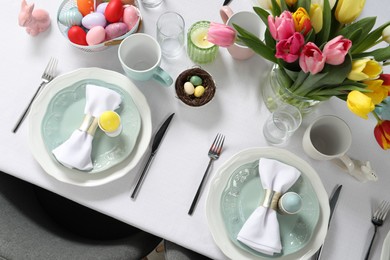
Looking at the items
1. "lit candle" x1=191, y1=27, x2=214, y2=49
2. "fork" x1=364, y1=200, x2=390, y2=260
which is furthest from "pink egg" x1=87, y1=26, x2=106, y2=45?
"fork" x1=364, y1=200, x2=390, y2=260

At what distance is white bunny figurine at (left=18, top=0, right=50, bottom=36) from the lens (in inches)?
33.6

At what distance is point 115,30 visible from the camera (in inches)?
33.6

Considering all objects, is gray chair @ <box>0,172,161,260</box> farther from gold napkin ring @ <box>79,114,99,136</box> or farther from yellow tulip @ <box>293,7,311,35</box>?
yellow tulip @ <box>293,7,311,35</box>

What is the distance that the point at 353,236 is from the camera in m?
0.83

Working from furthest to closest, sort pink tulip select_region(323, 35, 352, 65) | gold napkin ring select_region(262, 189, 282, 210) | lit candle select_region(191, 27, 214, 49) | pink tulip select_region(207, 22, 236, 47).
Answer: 1. lit candle select_region(191, 27, 214, 49)
2. gold napkin ring select_region(262, 189, 282, 210)
3. pink tulip select_region(207, 22, 236, 47)
4. pink tulip select_region(323, 35, 352, 65)

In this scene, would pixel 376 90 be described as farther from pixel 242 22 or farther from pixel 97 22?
pixel 97 22

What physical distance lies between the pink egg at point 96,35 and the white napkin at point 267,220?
483mm

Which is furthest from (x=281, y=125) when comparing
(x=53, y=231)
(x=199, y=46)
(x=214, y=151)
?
(x=53, y=231)

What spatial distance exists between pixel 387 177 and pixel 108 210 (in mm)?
682

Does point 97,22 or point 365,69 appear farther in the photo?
point 97,22

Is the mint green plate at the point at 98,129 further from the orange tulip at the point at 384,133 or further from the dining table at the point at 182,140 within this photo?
the orange tulip at the point at 384,133

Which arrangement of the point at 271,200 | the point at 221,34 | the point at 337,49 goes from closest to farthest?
the point at 337,49 < the point at 221,34 < the point at 271,200

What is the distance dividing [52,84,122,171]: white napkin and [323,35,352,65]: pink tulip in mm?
478

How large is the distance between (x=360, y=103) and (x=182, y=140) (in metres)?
0.42
